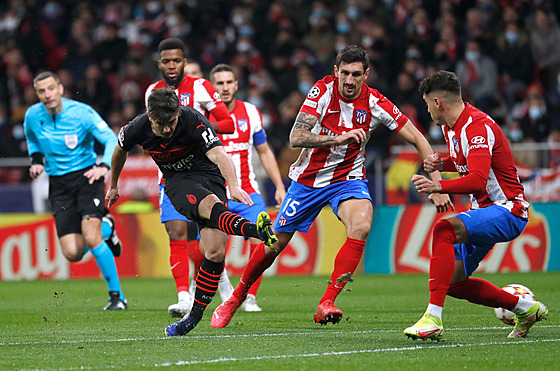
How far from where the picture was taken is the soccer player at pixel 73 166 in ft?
32.9

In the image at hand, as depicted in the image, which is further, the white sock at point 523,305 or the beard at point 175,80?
the beard at point 175,80

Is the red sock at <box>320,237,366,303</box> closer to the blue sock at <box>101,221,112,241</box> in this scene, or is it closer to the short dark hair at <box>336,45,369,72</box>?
the short dark hair at <box>336,45,369,72</box>

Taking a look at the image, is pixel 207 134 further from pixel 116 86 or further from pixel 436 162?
pixel 116 86

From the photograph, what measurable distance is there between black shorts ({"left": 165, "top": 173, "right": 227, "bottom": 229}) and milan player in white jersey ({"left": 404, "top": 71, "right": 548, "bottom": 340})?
5.82 ft

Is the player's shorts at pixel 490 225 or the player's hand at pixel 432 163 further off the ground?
the player's hand at pixel 432 163

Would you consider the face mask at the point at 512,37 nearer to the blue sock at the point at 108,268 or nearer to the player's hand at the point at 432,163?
the blue sock at the point at 108,268

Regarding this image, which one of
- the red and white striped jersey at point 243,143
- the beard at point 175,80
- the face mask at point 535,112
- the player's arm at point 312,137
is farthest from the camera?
the face mask at point 535,112

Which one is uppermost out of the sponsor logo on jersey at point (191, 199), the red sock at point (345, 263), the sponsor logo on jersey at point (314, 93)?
the sponsor logo on jersey at point (314, 93)

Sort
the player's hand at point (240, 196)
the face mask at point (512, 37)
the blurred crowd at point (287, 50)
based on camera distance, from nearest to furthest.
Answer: the player's hand at point (240, 196) < the blurred crowd at point (287, 50) < the face mask at point (512, 37)

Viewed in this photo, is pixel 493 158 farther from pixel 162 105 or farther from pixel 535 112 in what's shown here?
pixel 535 112

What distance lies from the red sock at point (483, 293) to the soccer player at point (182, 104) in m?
2.91

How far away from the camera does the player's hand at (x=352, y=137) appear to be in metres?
7.04

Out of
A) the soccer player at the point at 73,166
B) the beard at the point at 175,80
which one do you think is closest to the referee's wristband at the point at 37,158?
the soccer player at the point at 73,166

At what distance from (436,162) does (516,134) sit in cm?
974
